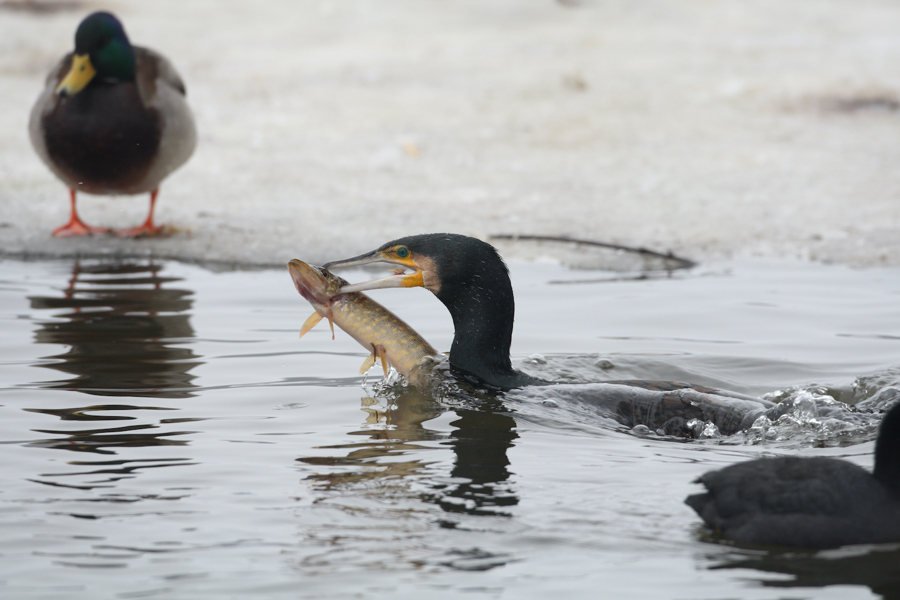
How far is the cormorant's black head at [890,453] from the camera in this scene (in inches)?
121

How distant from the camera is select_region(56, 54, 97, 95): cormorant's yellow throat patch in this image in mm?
7852

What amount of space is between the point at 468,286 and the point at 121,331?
2.09m

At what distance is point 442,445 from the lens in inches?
155

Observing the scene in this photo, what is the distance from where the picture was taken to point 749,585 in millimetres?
2783

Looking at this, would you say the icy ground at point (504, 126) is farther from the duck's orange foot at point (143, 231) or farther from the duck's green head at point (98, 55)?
the duck's green head at point (98, 55)

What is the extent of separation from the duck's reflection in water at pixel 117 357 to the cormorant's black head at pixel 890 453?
2.17 metres

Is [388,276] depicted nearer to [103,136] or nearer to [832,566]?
[832,566]

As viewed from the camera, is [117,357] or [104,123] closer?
[117,357]

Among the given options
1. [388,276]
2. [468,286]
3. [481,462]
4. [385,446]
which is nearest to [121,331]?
[388,276]

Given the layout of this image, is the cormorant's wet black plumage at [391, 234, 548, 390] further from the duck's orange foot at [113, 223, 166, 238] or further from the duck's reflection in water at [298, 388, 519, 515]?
the duck's orange foot at [113, 223, 166, 238]

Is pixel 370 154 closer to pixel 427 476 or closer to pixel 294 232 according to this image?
pixel 294 232

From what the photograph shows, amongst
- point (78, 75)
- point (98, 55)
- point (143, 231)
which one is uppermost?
point (98, 55)

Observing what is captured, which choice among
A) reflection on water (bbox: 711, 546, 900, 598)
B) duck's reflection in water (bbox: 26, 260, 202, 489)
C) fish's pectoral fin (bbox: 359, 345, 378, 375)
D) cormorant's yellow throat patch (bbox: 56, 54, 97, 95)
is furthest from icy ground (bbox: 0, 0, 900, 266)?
reflection on water (bbox: 711, 546, 900, 598)

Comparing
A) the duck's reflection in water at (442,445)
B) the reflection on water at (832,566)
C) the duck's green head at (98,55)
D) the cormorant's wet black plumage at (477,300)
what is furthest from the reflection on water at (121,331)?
the reflection on water at (832,566)
